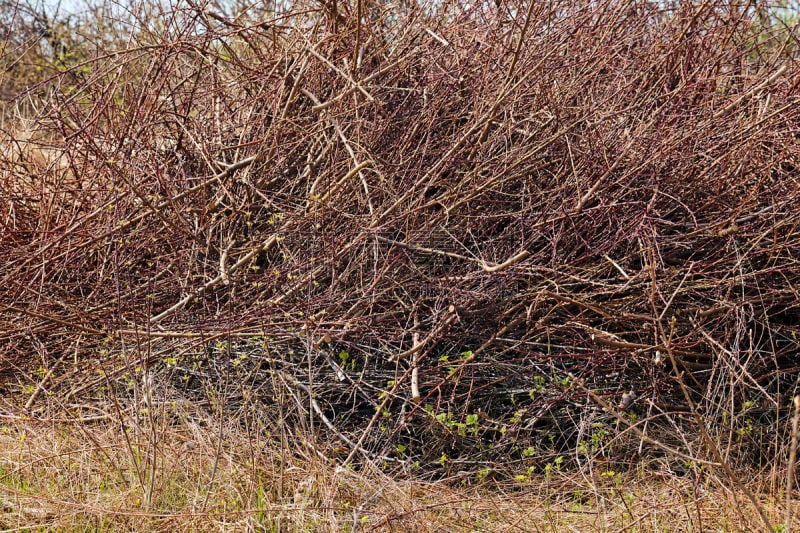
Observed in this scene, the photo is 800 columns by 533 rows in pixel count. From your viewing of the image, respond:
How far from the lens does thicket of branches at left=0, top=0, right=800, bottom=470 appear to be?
3.16 metres

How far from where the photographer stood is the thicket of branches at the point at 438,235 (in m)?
3.16

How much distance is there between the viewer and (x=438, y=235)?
340 cm

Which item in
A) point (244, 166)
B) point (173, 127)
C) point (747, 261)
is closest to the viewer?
point (747, 261)

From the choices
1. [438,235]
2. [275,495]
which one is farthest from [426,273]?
[275,495]

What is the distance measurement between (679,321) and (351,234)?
4.36 feet

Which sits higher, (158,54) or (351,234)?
(158,54)

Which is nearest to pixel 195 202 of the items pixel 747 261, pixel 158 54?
pixel 158 54

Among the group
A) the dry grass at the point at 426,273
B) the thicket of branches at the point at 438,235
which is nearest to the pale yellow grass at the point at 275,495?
the dry grass at the point at 426,273

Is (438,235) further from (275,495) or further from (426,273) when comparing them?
(275,495)

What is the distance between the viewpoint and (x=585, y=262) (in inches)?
133

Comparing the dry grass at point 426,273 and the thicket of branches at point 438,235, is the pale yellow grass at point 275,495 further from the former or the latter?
the thicket of branches at point 438,235

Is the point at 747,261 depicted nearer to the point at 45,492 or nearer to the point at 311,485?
the point at 311,485

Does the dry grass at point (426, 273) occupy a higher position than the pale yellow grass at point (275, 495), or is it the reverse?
the dry grass at point (426, 273)

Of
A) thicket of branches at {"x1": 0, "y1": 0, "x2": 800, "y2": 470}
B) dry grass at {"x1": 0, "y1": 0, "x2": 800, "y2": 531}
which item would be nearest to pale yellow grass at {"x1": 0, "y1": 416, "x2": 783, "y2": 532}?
dry grass at {"x1": 0, "y1": 0, "x2": 800, "y2": 531}
